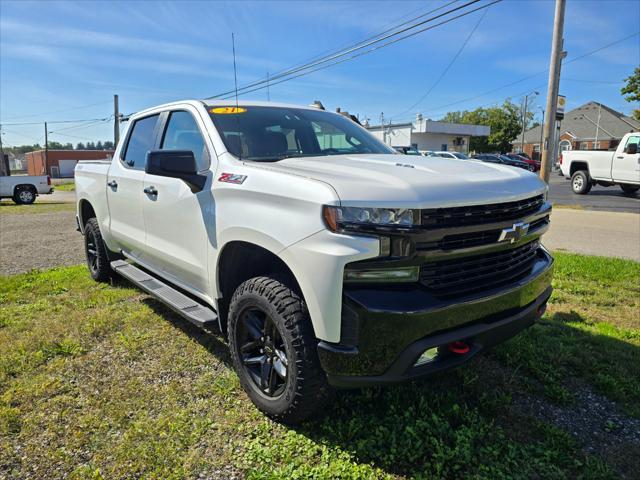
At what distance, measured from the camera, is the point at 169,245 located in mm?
3566

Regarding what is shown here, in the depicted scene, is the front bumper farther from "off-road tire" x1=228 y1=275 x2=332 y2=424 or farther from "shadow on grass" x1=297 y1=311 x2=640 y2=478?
"shadow on grass" x1=297 y1=311 x2=640 y2=478

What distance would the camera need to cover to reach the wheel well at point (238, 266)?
9.14 ft

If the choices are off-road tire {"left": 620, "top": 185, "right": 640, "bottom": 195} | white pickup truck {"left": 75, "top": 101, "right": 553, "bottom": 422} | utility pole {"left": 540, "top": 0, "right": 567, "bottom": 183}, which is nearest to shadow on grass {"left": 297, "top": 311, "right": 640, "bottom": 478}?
white pickup truck {"left": 75, "top": 101, "right": 553, "bottom": 422}

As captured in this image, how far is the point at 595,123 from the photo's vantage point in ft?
206

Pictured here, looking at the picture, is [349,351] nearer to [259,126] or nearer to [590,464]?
[590,464]

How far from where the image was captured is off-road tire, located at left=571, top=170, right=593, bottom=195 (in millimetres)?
17922

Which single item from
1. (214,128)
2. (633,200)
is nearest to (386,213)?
(214,128)

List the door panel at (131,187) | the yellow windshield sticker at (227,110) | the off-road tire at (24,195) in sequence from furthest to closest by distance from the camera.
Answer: the off-road tire at (24,195) < the door panel at (131,187) < the yellow windshield sticker at (227,110)

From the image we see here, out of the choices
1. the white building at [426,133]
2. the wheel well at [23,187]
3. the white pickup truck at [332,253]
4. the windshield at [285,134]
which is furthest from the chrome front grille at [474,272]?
the white building at [426,133]

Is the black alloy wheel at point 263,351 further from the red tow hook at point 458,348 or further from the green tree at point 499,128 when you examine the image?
the green tree at point 499,128

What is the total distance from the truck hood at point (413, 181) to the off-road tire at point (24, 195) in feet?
67.2

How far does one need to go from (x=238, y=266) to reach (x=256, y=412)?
91 centimetres

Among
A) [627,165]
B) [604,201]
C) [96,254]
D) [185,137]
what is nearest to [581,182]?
[627,165]

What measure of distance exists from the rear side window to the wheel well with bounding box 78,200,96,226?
1.35 metres
